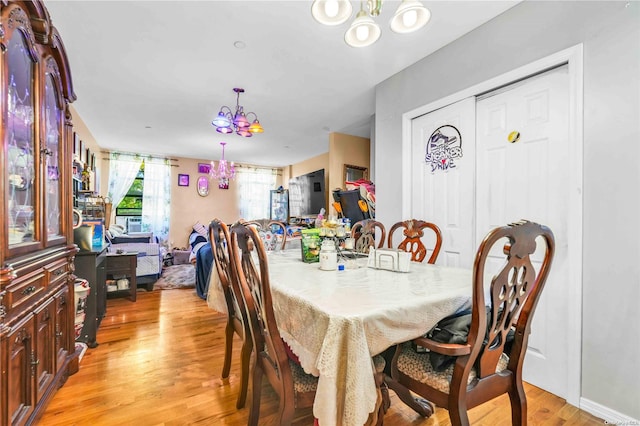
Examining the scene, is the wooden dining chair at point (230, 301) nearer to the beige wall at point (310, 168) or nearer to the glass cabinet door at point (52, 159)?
the glass cabinet door at point (52, 159)

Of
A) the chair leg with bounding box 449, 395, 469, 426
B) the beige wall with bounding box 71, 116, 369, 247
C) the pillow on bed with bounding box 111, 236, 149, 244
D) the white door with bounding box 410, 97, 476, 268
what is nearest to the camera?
the chair leg with bounding box 449, 395, 469, 426

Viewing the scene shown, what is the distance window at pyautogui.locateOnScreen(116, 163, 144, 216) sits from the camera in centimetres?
659

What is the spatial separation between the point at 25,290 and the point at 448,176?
8.86 ft

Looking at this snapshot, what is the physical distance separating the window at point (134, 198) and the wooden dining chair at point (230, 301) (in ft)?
19.8

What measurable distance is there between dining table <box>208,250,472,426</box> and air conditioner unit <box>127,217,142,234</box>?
6.50 meters

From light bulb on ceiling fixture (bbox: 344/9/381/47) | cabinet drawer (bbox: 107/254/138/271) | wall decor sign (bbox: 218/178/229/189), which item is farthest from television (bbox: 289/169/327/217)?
light bulb on ceiling fixture (bbox: 344/9/381/47)

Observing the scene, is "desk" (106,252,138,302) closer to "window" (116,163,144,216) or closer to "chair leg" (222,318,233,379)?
"chair leg" (222,318,233,379)

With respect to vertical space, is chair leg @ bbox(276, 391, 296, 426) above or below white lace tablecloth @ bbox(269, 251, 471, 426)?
below

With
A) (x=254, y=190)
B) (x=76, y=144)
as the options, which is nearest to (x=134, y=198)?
(x=254, y=190)

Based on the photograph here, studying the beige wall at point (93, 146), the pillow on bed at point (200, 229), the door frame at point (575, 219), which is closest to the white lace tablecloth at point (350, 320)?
the door frame at point (575, 219)

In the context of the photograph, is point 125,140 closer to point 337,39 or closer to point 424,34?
point 337,39

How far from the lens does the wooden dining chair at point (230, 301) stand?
1362 mm

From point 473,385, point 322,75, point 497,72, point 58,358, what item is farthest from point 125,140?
point 473,385

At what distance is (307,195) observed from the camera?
236 inches
